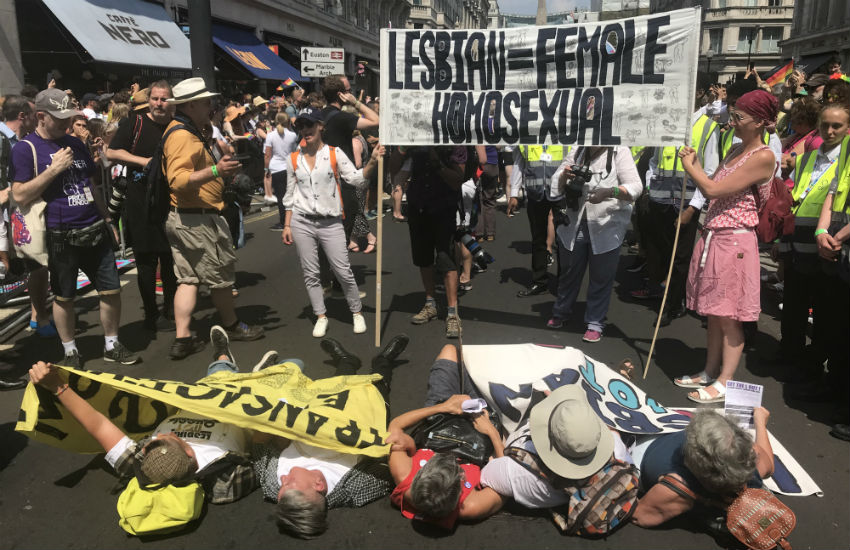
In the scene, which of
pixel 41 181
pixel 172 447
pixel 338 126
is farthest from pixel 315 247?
pixel 172 447

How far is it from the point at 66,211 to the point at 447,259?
3.16 m

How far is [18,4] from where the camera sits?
559 inches

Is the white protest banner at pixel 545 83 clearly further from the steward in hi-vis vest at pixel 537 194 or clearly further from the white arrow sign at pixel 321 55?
the white arrow sign at pixel 321 55

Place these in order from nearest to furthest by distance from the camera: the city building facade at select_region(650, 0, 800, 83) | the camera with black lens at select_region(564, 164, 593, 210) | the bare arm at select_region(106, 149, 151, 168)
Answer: the camera with black lens at select_region(564, 164, 593, 210)
the bare arm at select_region(106, 149, 151, 168)
the city building facade at select_region(650, 0, 800, 83)

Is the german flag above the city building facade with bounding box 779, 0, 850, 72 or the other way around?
the other way around

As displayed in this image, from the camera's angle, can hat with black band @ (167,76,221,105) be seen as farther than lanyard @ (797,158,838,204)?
Yes

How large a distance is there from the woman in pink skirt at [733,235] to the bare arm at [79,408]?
12.4ft

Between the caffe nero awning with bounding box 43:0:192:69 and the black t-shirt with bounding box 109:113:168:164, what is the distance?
37.1ft

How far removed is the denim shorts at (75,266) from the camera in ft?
15.3

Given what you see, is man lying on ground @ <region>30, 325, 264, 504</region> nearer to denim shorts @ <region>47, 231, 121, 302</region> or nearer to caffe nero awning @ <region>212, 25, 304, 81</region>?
denim shorts @ <region>47, 231, 121, 302</region>

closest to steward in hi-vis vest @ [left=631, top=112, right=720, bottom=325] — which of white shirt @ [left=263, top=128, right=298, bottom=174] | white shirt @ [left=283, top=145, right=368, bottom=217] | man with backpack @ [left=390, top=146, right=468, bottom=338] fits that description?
man with backpack @ [left=390, top=146, right=468, bottom=338]

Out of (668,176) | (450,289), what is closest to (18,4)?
(450,289)

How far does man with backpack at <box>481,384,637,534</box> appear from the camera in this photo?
2.84 meters

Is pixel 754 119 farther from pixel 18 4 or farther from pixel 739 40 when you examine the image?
pixel 739 40
